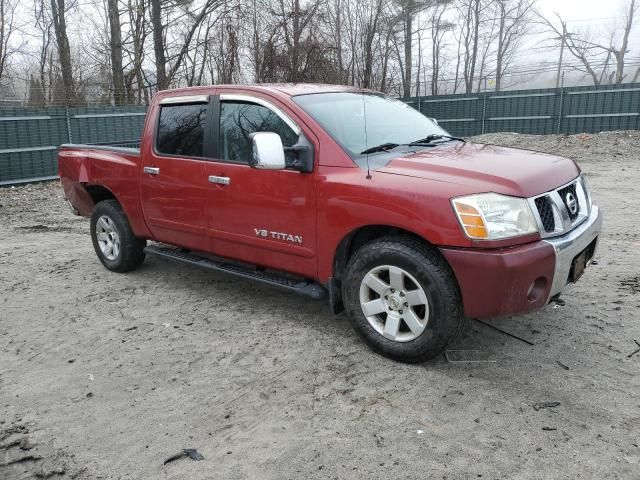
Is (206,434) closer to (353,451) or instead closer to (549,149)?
(353,451)

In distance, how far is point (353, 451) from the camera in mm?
2740

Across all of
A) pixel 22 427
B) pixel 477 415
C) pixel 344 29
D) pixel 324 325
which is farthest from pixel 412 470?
pixel 344 29

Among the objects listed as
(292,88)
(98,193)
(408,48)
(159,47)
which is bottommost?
(98,193)

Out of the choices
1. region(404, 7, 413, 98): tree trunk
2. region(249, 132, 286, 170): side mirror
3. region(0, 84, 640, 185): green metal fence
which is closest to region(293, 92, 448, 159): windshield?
region(249, 132, 286, 170): side mirror

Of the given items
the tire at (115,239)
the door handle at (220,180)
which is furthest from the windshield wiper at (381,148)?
the tire at (115,239)

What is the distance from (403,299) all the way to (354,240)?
57cm

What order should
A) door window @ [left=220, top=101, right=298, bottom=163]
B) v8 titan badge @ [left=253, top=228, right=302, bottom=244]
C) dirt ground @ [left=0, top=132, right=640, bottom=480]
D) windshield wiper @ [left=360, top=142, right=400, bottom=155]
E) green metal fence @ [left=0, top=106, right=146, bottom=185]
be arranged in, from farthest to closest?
1. green metal fence @ [left=0, top=106, right=146, bottom=185]
2. door window @ [left=220, top=101, right=298, bottom=163]
3. v8 titan badge @ [left=253, top=228, right=302, bottom=244]
4. windshield wiper @ [left=360, top=142, right=400, bottom=155]
5. dirt ground @ [left=0, top=132, right=640, bottom=480]

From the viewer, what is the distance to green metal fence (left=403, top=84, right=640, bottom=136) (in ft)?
60.9

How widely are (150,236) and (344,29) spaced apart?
19.9 m

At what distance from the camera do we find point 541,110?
19.9 meters

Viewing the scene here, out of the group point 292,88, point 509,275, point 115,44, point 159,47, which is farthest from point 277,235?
point 115,44

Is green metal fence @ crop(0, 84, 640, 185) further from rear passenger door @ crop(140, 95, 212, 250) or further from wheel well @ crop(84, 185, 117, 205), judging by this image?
rear passenger door @ crop(140, 95, 212, 250)

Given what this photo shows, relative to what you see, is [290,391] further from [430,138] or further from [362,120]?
[430,138]

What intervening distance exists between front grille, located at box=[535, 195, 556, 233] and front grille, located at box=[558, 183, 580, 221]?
0.75ft
